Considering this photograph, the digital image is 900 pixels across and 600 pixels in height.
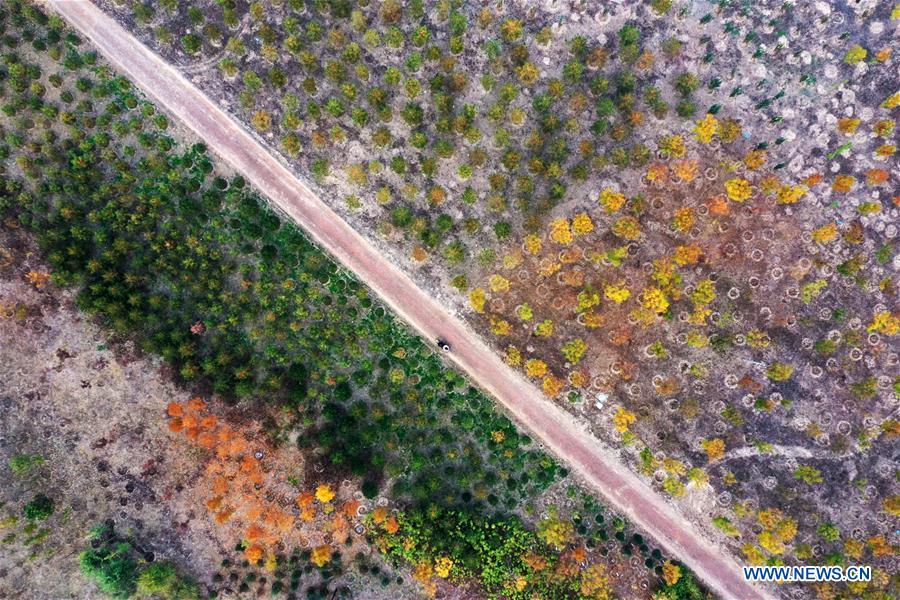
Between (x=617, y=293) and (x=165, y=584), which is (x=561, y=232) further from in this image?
(x=165, y=584)

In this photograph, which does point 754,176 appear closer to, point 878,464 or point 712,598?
point 878,464

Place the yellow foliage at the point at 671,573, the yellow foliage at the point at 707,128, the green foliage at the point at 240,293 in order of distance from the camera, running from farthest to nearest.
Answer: the yellow foliage at the point at 671,573
the green foliage at the point at 240,293
the yellow foliage at the point at 707,128

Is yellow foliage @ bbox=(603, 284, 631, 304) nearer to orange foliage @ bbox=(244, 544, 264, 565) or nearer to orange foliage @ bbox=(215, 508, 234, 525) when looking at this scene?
orange foliage @ bbox=(244, 544, 264, 565)

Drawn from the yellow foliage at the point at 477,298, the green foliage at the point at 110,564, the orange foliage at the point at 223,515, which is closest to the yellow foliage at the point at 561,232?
the yellow foliage at the point at 477,298

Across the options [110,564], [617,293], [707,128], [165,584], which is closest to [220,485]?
[165,584]

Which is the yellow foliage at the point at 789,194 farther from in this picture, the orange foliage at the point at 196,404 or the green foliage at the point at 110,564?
the green foliage at the point at 110,564
